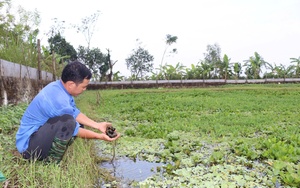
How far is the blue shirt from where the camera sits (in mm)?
2830

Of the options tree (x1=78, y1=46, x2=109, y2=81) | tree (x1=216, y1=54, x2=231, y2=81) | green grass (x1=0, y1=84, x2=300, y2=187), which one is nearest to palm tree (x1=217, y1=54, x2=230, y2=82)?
tree (x1=216, y1=54, x2=231, y2=81)

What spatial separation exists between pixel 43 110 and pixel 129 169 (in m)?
1.41

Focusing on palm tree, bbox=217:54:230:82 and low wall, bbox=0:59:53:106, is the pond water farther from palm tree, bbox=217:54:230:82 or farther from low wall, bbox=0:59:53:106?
palm tree, bbox=217:54:230:82

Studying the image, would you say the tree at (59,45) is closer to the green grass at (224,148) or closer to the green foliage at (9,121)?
the green grass at (224,148)

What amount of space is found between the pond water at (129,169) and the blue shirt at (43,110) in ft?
2.88

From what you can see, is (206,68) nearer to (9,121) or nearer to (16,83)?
(16,83)

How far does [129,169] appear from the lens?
149 inches

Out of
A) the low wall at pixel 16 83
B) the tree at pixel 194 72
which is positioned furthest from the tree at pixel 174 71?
the low wall at pixel 16 83

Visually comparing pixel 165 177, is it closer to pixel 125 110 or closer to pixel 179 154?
pixel 179 154

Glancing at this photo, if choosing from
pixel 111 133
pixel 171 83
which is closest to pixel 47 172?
pixel 111 133

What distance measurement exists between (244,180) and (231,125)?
11.6ft

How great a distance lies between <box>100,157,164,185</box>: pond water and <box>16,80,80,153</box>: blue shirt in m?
0.88

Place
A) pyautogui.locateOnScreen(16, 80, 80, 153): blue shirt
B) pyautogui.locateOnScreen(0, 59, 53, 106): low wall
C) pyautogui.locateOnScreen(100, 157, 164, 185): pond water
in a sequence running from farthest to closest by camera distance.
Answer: pyautogui.locateOnScreen(0, 59, 53, 106): low wall → pyautogui.locateOnScreen(100, 157, 164, 185): pond water → pyautogui.locateOnScreen(16, 80, 80, 153): blue shirt

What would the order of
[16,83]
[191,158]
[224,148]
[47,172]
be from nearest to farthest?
[47,172] → [191,158] → [224,148] → [16,83]
